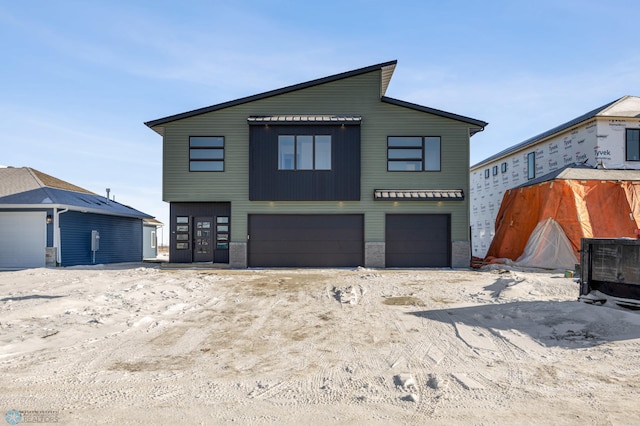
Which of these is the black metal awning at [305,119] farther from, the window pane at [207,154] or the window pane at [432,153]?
the window pane at [432,153]

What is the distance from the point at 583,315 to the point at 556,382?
325cm

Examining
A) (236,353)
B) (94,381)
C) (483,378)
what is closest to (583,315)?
(483,378)

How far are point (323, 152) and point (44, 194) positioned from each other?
14.5 m

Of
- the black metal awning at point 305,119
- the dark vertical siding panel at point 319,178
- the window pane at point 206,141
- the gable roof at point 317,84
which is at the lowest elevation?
the dark vertical siding panel at point 319,178

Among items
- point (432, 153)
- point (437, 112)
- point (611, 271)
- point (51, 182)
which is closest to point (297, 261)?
point (432, 153)

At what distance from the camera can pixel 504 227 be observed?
20578 mm

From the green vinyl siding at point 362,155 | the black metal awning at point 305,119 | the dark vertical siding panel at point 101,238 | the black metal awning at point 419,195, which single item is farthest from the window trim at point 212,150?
the black metal awning at point 419,195

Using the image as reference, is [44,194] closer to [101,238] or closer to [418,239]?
[101,238]

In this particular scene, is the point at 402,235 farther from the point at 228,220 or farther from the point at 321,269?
the point at 228,220

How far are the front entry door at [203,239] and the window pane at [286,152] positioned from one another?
4.78 meters

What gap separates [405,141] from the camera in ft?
59.6

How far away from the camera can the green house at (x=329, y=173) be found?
58.6 ft

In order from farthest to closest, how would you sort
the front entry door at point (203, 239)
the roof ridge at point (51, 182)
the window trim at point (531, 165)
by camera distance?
the window trim at point (531, 165) → the roof ridge at point (51, 182) → the front entry door at point (203, 239)

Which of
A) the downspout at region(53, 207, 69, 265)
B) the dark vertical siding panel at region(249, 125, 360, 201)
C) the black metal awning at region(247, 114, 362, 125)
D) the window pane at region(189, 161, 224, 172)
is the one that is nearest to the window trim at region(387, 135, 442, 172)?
the dark vertical siding panel at region(249, 125, 360, 201)
